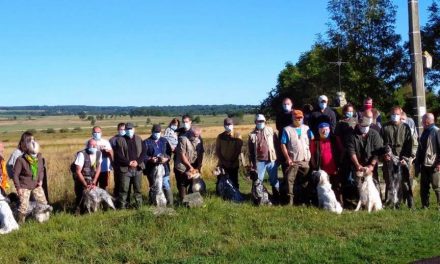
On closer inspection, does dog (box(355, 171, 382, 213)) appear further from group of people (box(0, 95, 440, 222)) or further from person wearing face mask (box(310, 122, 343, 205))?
person wearing face mask (box(310, 122, 343, 205))

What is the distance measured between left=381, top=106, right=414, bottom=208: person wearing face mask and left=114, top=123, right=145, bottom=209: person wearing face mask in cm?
471

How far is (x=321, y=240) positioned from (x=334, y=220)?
1.12 meters

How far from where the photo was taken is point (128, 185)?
10797mm

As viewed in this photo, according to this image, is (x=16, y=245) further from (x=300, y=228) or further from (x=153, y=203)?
(x=300, y=228)

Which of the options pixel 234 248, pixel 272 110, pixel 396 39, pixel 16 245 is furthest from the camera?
pixel 272 110

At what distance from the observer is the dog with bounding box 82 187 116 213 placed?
10375 mm

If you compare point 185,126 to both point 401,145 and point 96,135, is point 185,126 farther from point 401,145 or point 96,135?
point 401,145

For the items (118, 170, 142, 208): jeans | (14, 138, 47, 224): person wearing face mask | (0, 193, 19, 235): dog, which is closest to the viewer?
(0, 193, 19, 235): dog

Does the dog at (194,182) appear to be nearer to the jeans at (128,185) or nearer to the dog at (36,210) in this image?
the jeans at (128,185)

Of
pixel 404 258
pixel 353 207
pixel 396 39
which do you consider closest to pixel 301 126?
pixel 353 207

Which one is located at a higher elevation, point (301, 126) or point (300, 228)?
point (301, 126)

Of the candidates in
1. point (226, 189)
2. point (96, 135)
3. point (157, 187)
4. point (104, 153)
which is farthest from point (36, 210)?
point (226, 189)

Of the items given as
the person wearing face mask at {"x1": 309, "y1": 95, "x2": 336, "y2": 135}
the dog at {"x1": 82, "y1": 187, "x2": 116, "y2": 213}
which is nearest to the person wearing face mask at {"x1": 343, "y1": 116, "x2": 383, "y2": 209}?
the person wearing face mask at {"x1": 309, "y1": 95, "x2": 336, "y2": 135}

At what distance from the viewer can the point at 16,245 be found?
862cm
